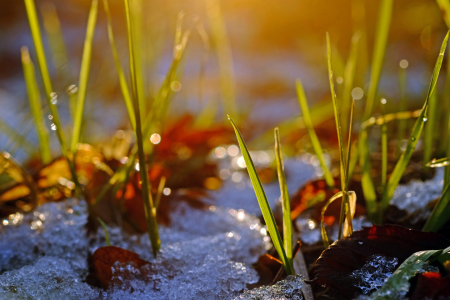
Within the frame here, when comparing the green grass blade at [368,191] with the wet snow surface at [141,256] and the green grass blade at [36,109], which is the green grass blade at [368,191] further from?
the green grass blade at [36,109]

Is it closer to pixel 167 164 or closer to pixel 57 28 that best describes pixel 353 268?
pixel 167 164

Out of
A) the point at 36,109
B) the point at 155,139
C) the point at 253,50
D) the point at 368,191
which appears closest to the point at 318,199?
the point at 368,191

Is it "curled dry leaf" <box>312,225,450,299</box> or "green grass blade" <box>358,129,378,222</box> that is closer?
"curled dry leaf" <box>312,225,450,299</box>

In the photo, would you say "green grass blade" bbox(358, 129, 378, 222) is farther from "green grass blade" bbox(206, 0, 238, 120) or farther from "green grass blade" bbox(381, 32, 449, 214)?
"green grass blade" bbox(206, 0, 238, 120)

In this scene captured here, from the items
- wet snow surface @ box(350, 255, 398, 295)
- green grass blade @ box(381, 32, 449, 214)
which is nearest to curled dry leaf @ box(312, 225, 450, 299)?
wet snow surface @ box(350, 255, 398, 295)

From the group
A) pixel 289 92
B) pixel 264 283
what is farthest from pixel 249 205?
pixel 289 92

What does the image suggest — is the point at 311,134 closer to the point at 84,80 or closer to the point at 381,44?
the point at 381,44

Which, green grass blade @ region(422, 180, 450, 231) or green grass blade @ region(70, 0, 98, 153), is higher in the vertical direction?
green grass blade @ region(70, 0, 98, 153)
